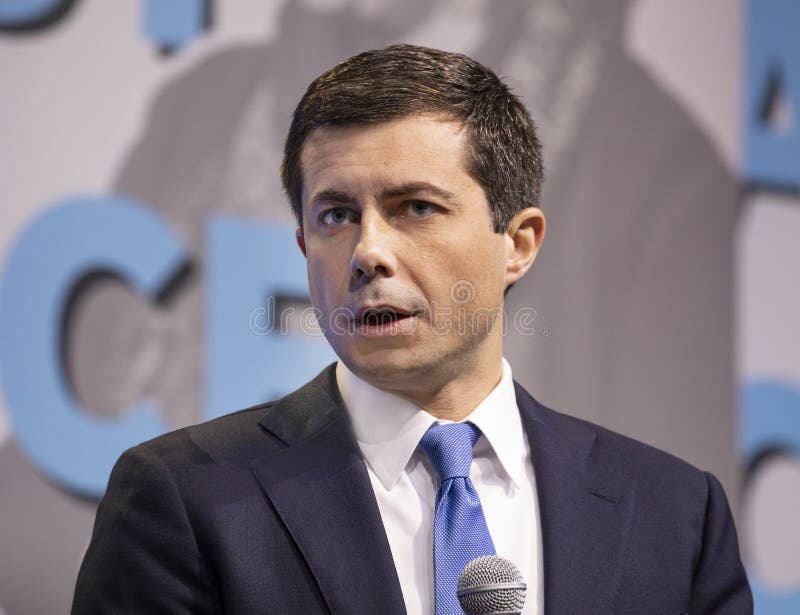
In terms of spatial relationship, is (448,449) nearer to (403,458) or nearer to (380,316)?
(403,458)

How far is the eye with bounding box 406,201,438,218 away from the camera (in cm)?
184

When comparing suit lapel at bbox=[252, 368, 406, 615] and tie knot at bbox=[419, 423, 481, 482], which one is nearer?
suit lapel at bbox=[252, 368, 406, 615]

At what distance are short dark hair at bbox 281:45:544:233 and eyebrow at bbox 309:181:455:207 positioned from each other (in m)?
0.10

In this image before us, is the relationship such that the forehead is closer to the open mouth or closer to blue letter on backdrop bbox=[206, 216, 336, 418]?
the open mouth

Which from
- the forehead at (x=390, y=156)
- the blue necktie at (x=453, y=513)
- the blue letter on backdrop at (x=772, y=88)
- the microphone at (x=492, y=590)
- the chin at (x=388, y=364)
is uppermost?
the blue letter on backdrop at (x=772, y=88)

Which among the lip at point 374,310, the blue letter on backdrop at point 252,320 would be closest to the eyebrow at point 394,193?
the lip at point 374,310

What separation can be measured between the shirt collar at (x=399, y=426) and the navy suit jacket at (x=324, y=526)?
3cm

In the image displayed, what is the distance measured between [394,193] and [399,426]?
0.41 meters

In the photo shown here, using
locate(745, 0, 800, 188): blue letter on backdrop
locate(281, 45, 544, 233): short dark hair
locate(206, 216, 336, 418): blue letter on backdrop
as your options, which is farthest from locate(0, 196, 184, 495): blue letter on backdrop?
locate(745, 0, 800, 188): blue letter on backdrop

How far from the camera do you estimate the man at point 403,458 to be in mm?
1686

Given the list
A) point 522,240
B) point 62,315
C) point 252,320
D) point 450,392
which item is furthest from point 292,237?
point 450,392

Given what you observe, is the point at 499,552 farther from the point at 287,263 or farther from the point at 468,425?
the point at 287,263

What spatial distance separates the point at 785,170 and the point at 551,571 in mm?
2495

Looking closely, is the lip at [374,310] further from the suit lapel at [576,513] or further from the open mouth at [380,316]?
the suit lapel at [576,513]
